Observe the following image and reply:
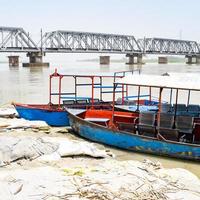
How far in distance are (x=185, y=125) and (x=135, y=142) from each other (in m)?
1.83

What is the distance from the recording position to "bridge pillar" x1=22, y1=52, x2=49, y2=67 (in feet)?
290

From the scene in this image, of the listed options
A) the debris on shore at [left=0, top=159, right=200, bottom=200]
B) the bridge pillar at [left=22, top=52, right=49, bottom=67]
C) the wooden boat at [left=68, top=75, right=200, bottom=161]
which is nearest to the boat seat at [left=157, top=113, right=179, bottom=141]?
the wooden boat at [left=68, top=75, right=200, bottom=161]

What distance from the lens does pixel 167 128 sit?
37.0ft

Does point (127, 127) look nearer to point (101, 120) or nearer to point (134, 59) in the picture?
point (101, 120)

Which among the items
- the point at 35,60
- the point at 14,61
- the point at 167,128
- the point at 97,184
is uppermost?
the point at 167,128

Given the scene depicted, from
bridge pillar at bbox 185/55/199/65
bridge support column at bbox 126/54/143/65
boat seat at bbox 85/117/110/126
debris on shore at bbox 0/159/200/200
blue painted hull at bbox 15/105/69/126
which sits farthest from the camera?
bridge pillar at bbox 185/55/199/65

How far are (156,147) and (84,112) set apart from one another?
4.37m

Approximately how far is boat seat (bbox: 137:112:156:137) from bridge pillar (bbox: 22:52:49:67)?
78.6m

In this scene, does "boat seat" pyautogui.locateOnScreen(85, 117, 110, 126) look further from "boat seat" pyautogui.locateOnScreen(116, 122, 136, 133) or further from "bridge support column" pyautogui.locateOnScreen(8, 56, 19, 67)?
"bridge support column" pyautogui.locateOnScreen(8, 56, 19, 67)

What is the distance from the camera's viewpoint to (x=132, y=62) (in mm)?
115938

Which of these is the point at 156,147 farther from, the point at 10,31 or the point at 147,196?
the point at 10,31

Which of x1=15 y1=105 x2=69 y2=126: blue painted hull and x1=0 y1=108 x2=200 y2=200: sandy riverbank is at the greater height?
x1=0 y1=108 x2=200 y2=200: sandy riverbank

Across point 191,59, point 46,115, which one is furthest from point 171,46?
point 46,115

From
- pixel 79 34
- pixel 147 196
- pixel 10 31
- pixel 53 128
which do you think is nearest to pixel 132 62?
pixel 79 34
